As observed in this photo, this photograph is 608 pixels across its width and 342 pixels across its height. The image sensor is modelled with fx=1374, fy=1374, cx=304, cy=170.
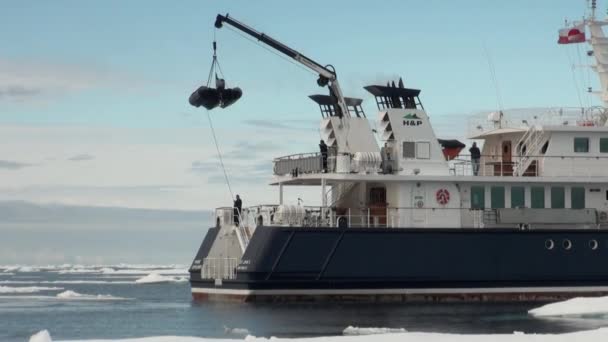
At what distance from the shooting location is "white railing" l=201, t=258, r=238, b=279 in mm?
38625

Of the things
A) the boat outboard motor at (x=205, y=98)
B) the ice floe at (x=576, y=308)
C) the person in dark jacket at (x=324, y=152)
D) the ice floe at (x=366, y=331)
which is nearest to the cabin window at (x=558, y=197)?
the ice floe at (x=576, y=308)

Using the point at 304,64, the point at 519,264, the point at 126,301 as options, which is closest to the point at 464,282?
the point at 519,264

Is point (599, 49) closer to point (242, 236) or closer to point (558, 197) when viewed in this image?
point (558, 197)

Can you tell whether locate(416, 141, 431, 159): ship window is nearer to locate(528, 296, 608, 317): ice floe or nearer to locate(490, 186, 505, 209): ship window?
locate(490, 186, 505, 209): ship window

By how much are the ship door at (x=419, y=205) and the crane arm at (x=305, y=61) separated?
9.73ft

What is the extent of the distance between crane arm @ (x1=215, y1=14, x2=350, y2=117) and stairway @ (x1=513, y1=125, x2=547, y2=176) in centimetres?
526

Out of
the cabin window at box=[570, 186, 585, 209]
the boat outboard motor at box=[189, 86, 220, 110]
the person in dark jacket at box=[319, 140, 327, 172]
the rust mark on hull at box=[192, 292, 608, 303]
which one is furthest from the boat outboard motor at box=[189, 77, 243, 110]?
the cabin window at box=[570, 186, 585, 209]

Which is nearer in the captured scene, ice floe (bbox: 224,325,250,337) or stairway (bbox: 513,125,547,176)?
Result: ice floe (bbox: 224,325,250,337)

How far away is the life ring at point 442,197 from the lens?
3856 centimetres

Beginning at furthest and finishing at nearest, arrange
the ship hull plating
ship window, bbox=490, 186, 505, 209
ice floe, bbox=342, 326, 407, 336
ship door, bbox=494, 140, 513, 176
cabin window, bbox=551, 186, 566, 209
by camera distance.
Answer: ship door, bbox=494, 140, 513, 176, cabin window, bbox=551, 186, 566, 209, ship window, bbox=490, 186, 505, 209, the ship hull plating, ice floe, bbox=342, 326, 407, 336

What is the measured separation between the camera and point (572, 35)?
4116 centimetres

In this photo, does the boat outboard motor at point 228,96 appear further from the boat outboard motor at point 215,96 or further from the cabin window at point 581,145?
the cabin window at point 581,145

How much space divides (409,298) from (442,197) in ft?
10.1

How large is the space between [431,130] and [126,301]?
1156 centimetres
